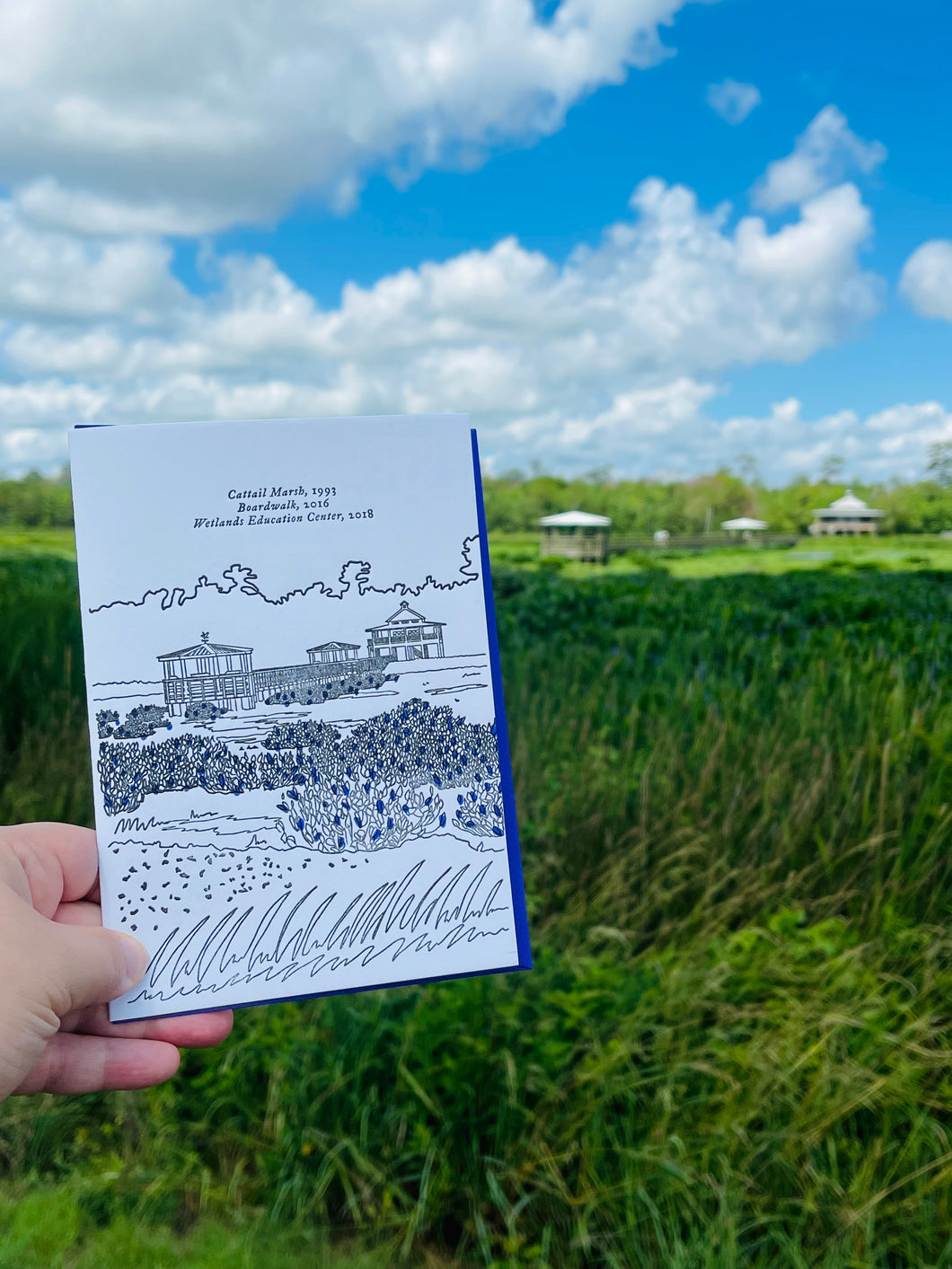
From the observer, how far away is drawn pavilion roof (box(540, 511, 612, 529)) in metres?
5.91

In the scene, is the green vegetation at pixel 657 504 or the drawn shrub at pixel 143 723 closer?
the drawn shrub at pixel 143 723

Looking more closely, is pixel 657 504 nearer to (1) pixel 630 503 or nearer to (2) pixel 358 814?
(1) pixel 630 503

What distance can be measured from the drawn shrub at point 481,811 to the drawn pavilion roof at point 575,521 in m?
4.67

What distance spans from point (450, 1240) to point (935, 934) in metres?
1.63

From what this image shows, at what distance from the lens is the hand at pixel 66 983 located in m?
1.13

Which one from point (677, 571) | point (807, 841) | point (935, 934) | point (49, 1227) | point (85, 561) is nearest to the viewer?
point (85, 561)

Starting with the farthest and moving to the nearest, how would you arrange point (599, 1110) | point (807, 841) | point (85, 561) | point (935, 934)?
point (807, 841), point (935, 934), point (599, 1110), point (85, 561)

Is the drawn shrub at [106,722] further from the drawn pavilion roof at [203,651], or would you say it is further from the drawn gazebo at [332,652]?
the drawn gazebo at [332,652]

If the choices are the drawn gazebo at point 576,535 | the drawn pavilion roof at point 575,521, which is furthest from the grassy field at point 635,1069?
the drawn pavilion roof at point 575,521

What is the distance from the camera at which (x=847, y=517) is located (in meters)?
5.60

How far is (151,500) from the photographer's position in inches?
50.5

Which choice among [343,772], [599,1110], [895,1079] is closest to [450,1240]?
[599,1110]

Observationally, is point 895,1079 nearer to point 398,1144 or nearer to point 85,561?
point 398,1144

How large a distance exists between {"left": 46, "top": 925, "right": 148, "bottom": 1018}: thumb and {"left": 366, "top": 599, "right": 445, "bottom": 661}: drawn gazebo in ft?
1.66
